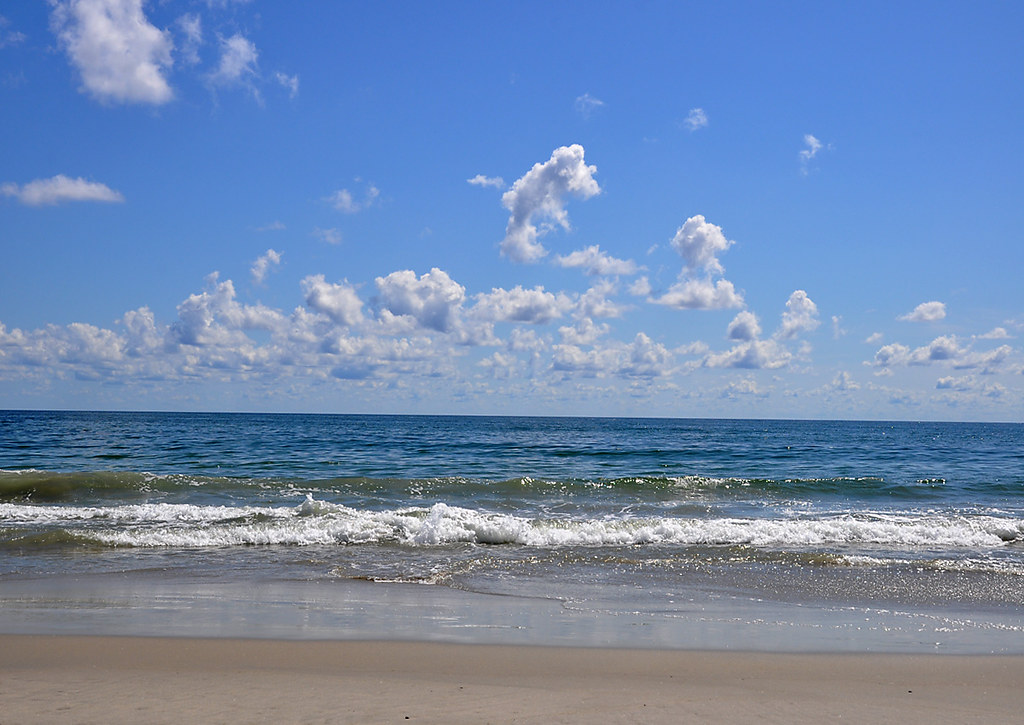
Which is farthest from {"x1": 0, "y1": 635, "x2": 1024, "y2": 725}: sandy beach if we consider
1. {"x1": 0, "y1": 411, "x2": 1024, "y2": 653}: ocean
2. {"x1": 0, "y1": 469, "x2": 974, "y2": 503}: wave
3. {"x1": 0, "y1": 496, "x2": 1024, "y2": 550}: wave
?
{"x1": 0, "y1": 469, "x2": 974, "y2": 503}: wave

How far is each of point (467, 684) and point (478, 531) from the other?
25.7 feet

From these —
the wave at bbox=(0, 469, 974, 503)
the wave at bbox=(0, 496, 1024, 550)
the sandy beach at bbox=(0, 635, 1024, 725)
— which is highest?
the sandy beach at bbox=(0, 635, 1024, 725)

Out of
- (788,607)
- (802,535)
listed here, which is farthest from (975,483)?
(788,607)

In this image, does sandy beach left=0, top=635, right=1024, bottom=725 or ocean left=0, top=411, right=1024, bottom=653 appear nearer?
sandy beach left=0, top=635, right=1024, bottom=725

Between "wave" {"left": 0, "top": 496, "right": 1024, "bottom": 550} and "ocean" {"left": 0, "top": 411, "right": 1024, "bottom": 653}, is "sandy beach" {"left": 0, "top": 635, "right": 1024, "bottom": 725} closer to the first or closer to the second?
"ocean" {"left": 0, "top": 411, "right": 1024, "bottom": 653}

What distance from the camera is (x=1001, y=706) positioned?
5.05 m

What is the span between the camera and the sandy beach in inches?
185

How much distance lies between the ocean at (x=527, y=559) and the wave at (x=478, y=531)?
54 mm

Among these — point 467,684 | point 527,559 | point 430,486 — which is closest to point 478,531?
point 527,559

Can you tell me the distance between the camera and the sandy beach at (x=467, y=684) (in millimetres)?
4703

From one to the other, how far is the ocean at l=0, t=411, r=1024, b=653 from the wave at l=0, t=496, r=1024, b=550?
5 centimetres

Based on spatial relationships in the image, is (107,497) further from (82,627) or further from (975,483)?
(975,483)

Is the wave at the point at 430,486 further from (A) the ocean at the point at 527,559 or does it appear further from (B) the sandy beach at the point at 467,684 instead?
(B) the sandy beach at the point at 467,684

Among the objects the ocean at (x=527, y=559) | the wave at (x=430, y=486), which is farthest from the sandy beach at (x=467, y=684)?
the wave at (x=430, y=486)
